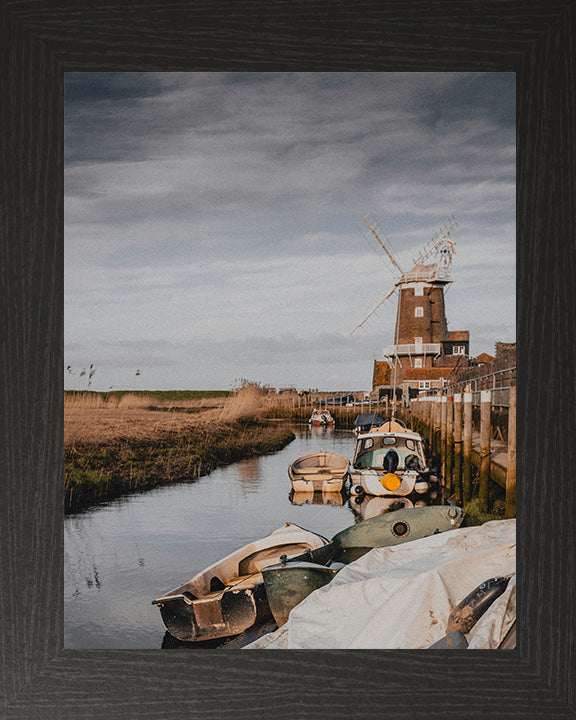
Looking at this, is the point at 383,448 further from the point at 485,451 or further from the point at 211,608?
the point at 211,608

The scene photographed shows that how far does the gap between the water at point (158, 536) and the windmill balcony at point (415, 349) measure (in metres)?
5.03

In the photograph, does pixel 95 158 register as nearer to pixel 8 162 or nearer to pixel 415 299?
pixel 8 162

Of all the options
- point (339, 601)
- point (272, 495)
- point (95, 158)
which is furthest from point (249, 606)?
point (272, 495)

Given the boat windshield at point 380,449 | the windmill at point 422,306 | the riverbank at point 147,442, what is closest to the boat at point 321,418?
the windmill at point 422,306

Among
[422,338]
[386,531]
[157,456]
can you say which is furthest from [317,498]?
[422,338]

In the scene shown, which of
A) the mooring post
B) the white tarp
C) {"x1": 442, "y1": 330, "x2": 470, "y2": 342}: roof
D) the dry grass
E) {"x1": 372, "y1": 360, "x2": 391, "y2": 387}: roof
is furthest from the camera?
{"x1": 442, "y1": 330, "x2": 470, "y2": 342}: roof

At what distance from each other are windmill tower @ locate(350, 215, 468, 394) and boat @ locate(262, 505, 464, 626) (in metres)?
8.52

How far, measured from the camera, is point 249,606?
3369mm

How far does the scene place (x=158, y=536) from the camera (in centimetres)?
666

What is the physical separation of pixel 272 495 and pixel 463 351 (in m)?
6.21

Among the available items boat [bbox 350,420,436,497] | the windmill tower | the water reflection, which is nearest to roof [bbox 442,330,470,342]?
the windmill tower

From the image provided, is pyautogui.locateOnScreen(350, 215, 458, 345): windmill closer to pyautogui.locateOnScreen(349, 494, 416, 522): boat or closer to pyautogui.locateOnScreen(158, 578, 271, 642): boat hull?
pyautogui.locateOnScreen(349, 494, 416, 522): boat

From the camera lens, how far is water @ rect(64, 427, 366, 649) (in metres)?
4.50

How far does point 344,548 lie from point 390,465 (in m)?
4.12
